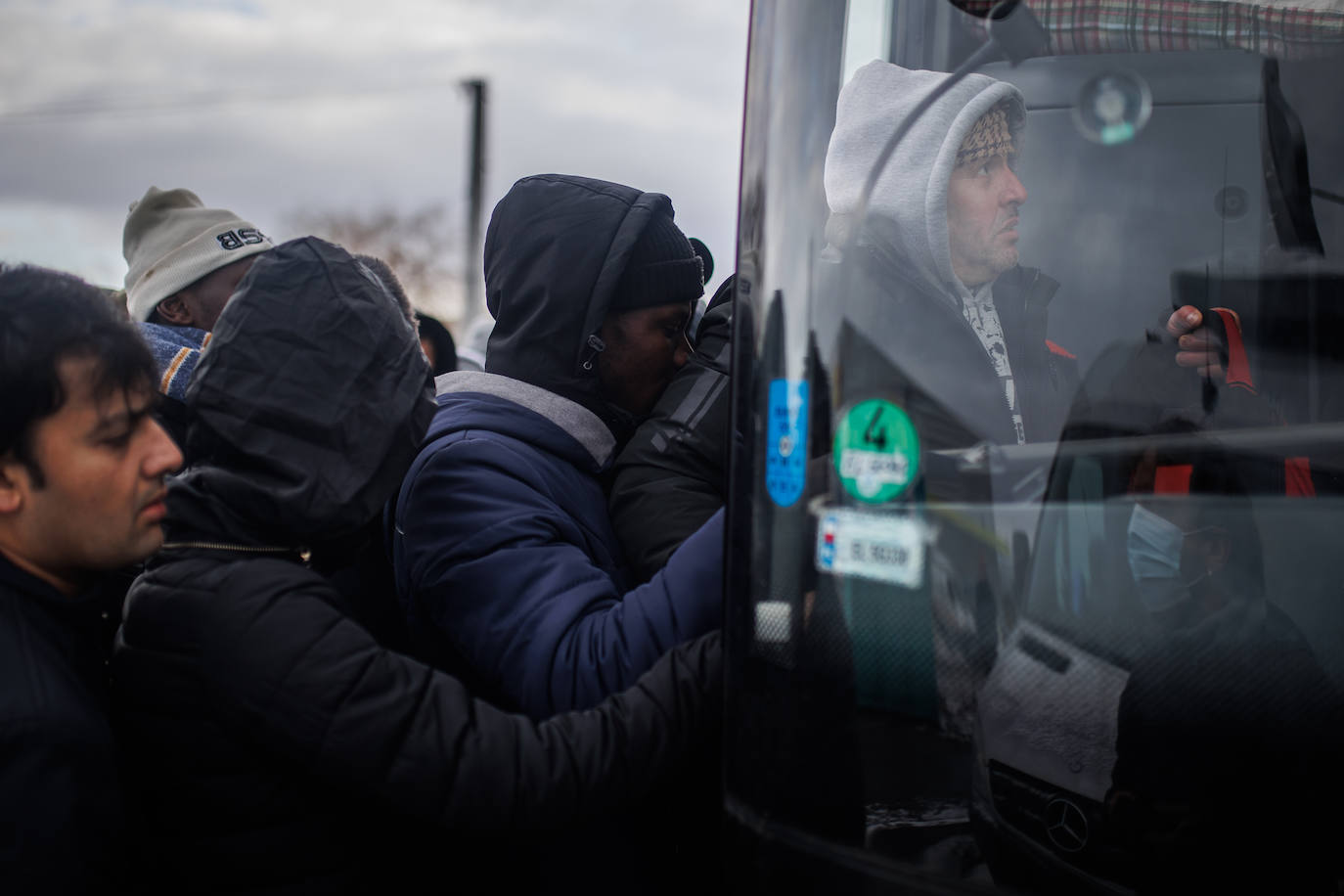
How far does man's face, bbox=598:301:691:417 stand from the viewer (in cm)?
198

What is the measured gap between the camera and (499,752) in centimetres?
134

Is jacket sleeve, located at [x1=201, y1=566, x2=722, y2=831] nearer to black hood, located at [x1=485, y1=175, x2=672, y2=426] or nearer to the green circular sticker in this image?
the green circular sticker

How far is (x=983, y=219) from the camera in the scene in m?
1.62

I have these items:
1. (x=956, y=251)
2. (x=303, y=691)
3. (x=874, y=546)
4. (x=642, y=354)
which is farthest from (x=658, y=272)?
(x=303, y=691)

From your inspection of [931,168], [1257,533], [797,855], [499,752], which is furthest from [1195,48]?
[499,752]

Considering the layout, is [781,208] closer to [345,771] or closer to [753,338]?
[753,338]

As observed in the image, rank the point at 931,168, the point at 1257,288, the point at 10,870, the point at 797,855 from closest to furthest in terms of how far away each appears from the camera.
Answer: the point at 10,870 → the point at 797,855 → the point at 931,168 → the point at 1257,288

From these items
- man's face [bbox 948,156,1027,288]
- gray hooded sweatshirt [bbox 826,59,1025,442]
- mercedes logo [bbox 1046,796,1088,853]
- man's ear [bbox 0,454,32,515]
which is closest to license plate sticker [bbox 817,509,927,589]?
gray hooded sweatshirt [bbox 826,59,1025,442]

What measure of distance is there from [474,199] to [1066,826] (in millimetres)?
17975

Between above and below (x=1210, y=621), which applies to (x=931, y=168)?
above

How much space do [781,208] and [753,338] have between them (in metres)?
0.17


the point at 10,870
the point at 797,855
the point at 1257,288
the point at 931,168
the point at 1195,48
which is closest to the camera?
the point at 10,870

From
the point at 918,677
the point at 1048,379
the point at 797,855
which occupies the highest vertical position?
the point at 1048,379

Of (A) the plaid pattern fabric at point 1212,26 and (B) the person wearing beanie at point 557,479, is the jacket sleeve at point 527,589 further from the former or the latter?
(A) the plaid pattern fabric at point 1212,26
